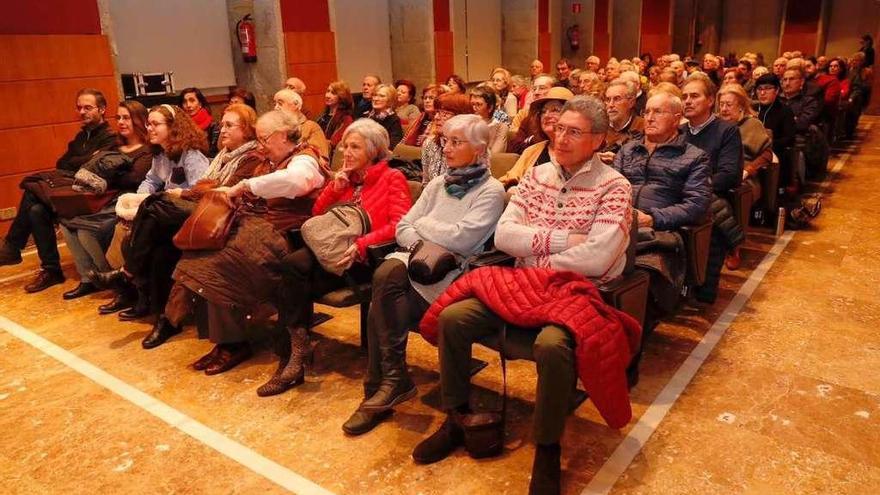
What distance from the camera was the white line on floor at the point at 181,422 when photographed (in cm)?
237

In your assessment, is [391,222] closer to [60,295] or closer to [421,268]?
[421,268]

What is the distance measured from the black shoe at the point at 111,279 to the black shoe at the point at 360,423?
6.46ft

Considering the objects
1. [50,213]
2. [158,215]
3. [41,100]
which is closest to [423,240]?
[158,215]

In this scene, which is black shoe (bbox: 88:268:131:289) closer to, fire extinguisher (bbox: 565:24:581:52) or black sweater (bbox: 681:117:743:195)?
black sweater (bbox: 681:117:743:195)

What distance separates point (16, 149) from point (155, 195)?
3.28 meters

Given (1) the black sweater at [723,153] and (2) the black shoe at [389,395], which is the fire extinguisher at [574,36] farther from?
(2) the black shoe at [389,395]

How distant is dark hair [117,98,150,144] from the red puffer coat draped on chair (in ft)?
9.43

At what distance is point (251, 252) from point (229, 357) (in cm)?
60

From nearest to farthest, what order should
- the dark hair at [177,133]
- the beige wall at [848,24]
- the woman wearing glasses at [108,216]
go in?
the dark hair at [177,133] < the woman wearing glasses at [108,216] < the beige wall at [848,24]

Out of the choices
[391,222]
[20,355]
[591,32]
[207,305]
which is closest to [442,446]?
[391,222]

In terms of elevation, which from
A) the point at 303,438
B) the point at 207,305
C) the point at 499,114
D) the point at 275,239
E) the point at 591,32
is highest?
the point at 591,32

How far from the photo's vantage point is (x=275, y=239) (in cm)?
311

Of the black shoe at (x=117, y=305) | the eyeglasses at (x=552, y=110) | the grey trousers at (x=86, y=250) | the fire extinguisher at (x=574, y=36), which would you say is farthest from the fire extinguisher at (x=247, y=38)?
the fire extinguisher at (x=574, y=36)

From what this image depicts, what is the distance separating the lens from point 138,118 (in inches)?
169
